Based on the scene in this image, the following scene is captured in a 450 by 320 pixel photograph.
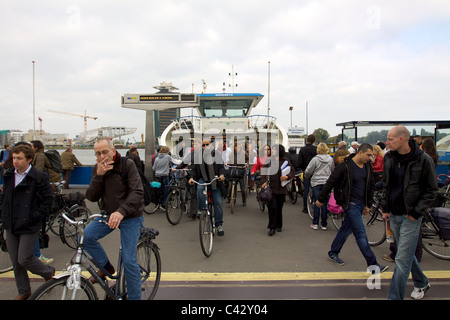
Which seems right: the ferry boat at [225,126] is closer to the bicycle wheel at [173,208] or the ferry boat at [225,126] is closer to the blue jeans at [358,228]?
the bicycle wheel at [173,208]

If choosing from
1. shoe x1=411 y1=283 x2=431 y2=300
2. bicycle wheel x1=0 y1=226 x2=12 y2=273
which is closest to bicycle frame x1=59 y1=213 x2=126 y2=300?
bicycle wheel x1=0 y1=226 x2=12 y2=273

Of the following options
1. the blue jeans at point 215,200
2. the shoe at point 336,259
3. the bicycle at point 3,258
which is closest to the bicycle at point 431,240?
the shoe at point 336,259

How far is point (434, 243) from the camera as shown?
4.47 metres

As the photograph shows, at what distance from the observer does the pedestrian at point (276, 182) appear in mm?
5855

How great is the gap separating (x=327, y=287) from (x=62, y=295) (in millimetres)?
2962

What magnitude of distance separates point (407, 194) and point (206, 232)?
9.55 feet

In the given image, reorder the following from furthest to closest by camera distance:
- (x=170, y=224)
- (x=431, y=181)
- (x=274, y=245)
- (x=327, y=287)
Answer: (x=170, y=224), (x=274, y=245), (x=327, y=287), (x=431, y=181)

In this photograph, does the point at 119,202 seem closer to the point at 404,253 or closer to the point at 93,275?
the point at 93,275

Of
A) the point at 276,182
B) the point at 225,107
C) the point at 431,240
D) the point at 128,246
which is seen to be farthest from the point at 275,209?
the point at 225,107

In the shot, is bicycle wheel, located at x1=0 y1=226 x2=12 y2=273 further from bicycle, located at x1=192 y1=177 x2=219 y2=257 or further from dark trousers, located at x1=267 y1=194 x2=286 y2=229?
dark trousers, located at x1=267 y1=194 x2=286 y2=229
